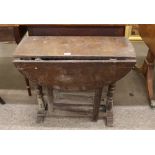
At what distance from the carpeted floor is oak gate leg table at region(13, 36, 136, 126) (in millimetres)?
378

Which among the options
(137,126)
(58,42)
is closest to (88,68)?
(58,42)

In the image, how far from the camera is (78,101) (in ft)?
5.70

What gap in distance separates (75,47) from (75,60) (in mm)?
107

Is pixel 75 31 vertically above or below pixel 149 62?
above

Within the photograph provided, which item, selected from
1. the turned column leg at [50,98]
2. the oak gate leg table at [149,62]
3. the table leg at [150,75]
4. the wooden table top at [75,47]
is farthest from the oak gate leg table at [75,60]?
the table leg at [150,75]

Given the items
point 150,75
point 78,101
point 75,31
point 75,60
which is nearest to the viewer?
point 75,60

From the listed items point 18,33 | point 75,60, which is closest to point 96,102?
point 75,60

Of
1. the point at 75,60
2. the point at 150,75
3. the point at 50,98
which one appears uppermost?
the point at 75,60

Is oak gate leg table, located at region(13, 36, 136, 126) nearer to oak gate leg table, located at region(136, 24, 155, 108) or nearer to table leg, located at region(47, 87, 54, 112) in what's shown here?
table leg, located at region(47, 87, 54, 112)

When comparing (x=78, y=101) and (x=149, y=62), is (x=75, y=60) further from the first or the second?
(x=149, y=62)

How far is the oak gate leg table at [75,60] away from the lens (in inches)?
49.3

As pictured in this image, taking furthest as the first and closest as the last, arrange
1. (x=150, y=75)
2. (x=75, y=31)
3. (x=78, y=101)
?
1. (x=150, y=75)
2. (x=78, y=101)
3. (x=75, y=31)

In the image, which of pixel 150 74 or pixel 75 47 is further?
pixel 150 74
